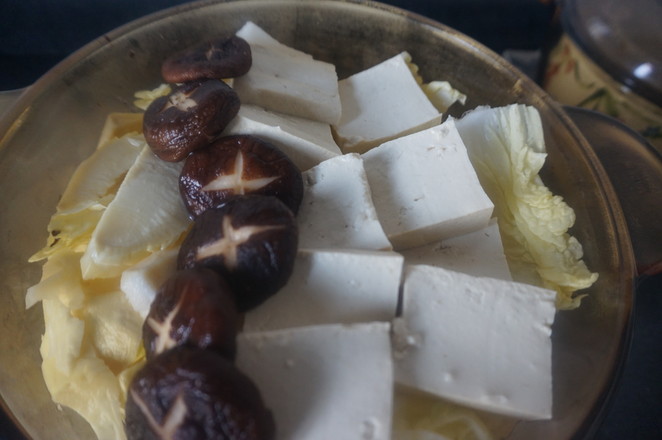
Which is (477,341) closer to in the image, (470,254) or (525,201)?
(470,254)

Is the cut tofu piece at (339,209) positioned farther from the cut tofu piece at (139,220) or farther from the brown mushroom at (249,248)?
the cut tofu piece at (139,220)

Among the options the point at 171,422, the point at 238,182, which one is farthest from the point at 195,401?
the point at 238,182

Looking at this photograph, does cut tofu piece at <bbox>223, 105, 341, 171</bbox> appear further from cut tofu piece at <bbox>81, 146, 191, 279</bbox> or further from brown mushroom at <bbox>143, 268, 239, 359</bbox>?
brown mushroom at <bbox>143, 268, 239, 359</bbox>

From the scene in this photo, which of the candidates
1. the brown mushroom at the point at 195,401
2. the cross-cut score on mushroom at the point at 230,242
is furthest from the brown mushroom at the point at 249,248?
the brown mushroom at the point at 195,401

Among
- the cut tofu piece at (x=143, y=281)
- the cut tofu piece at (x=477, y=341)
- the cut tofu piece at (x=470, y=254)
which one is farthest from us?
the cut tofu piece at (x=470, y=254)

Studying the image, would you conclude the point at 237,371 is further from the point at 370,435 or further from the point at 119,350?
the point at 119,350

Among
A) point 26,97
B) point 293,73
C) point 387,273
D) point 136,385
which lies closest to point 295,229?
point 387,273

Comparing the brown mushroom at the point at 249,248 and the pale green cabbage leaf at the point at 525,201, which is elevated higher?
the brown mushroom at the point at 249,248
